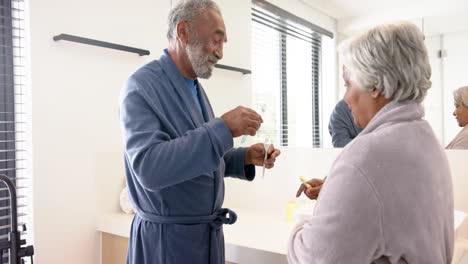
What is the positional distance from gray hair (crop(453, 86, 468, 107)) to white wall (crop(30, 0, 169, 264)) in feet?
4.78

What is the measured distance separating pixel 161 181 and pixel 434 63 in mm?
1170

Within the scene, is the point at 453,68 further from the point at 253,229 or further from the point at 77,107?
the point at 77,107

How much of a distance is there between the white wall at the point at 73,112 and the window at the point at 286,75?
0.66 metres

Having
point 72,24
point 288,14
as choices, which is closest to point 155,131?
point 72,24

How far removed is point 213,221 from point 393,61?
0.66m

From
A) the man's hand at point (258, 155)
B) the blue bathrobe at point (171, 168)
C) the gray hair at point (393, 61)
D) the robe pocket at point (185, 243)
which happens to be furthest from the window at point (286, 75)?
the gray hair at point (393, 61)

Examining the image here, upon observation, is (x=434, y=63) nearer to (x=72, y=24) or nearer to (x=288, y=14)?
(x=288, y=14)

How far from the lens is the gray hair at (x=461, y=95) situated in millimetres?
1526

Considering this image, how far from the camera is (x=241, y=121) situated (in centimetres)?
100

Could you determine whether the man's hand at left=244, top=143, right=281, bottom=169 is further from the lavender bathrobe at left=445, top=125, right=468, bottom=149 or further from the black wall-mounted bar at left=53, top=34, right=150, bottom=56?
the black wall-mounted bar at left=53, top=34, right=150, bottom=56

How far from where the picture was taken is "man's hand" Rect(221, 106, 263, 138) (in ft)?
3.27

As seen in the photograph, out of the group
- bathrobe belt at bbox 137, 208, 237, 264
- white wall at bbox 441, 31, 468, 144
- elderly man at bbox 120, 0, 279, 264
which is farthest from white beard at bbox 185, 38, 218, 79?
white wall at bbox 441, 31, 468, 144

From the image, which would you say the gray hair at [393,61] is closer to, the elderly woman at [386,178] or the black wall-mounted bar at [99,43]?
the elderly woman at [386,178]

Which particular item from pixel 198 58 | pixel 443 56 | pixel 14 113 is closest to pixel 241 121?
pixel 198 58
